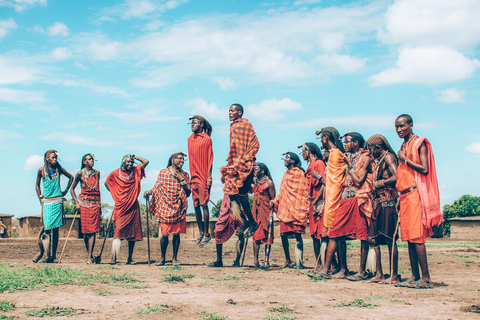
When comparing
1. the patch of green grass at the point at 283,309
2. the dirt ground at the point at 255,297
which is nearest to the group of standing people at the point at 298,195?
the dirt ground at the point at 255,297

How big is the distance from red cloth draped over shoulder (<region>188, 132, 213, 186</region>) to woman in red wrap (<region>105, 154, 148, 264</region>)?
1313mm

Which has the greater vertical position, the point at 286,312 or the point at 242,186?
the point at 242,186

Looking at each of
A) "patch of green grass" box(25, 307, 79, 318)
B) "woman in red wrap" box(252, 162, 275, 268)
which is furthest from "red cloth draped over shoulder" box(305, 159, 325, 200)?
"patch of green grass" box(25, 307, 79, 318)

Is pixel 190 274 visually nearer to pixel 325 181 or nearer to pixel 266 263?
pixel 266 263

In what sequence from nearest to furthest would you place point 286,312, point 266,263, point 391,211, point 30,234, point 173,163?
1. point 286,312
2. point 391,211
3. point 266,263
4. point 173,163
5. point 30,234

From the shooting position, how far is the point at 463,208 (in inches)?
1175

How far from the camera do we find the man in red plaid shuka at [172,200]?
35.0 ft

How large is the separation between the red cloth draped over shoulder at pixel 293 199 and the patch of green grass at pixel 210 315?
14.5 ft

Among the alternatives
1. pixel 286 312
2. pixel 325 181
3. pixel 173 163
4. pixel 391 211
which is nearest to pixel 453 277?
pixel 391 211

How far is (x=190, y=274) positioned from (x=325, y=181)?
8.89 ft

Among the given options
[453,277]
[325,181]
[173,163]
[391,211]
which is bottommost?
[453,277]

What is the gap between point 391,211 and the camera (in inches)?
314

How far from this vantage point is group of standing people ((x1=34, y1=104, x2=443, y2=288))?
764 cm

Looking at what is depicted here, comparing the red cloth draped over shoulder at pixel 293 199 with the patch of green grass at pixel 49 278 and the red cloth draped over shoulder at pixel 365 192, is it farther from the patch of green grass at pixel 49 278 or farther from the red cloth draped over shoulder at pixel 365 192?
the patch of green grass at pixel 49 278
